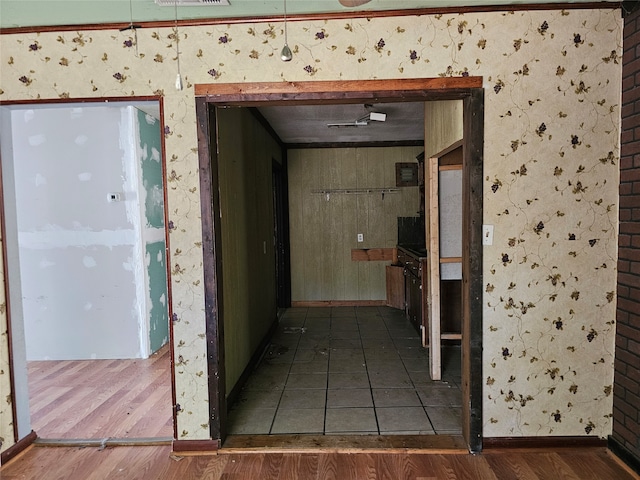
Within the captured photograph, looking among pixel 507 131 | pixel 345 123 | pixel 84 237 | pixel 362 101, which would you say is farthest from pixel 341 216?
pixel 507 131

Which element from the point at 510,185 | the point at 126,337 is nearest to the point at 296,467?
the point at 510,185

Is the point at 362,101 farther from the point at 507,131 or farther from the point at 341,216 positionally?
the point at 341,216

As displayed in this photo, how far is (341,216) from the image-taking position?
628 cm

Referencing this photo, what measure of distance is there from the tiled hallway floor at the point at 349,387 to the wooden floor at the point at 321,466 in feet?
0.89

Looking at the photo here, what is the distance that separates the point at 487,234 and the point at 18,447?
9.77ft

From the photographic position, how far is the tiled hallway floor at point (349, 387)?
8.92 ft

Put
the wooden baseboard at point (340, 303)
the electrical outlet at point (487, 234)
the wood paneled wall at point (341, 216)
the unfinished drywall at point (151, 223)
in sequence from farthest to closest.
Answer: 1. the wooden baseboard at point (340, 303)
2. the wood paneled wall at point (341, 216)
3. the unfinished drywall at point (151, 223)
4. the electrical outlet at point (487, 234)

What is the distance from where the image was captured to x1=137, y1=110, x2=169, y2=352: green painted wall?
4.12m

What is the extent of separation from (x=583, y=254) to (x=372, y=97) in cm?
146

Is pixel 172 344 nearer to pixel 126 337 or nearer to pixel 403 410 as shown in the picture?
pixel 403 410

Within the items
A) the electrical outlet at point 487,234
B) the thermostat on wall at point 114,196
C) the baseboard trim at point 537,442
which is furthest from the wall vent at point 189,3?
the baseboard trim at point 537,442

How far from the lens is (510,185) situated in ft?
7.55

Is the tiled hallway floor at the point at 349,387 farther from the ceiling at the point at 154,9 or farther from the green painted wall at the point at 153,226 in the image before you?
the ceiling at the point at 154,9

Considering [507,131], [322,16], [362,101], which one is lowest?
[507,131]
